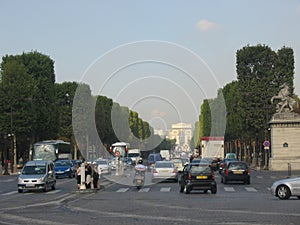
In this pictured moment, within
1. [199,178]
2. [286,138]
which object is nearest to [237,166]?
[199,178]

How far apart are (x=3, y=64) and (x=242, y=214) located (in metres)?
70.5

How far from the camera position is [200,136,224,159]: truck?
76375 mm

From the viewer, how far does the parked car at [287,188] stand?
2855cm

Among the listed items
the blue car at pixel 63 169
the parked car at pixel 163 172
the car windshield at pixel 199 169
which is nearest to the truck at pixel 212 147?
the blue car at pixel 63 169

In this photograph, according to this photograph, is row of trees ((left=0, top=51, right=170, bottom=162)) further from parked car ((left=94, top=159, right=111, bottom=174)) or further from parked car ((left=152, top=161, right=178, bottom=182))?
parked car ((left=152, top=161, right=178, bottom=182))

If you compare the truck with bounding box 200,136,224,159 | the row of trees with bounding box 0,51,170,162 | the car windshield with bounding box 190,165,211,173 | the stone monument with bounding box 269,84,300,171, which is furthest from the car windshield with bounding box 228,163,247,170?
the truck with bounding box 200,136,224,159

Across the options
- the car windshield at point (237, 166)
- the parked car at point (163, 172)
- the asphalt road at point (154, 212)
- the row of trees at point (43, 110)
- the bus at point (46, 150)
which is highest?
the row of trees at point (43, 110)

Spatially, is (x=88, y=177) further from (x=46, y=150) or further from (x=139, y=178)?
(x=46, y=150)

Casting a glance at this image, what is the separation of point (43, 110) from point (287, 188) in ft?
198

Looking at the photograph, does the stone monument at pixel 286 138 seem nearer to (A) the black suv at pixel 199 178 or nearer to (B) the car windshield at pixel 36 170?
(B) the car windshield at pixel 36 170

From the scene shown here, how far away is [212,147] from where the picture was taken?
250 feet

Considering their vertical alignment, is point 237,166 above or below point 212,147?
below

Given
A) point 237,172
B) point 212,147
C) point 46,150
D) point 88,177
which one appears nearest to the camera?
point 88,177

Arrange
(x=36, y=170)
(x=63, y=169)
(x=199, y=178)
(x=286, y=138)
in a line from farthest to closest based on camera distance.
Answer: (x=286, y=138) → (x=63, y=169) → (x=36, y=170) → (x=199, y=178)
